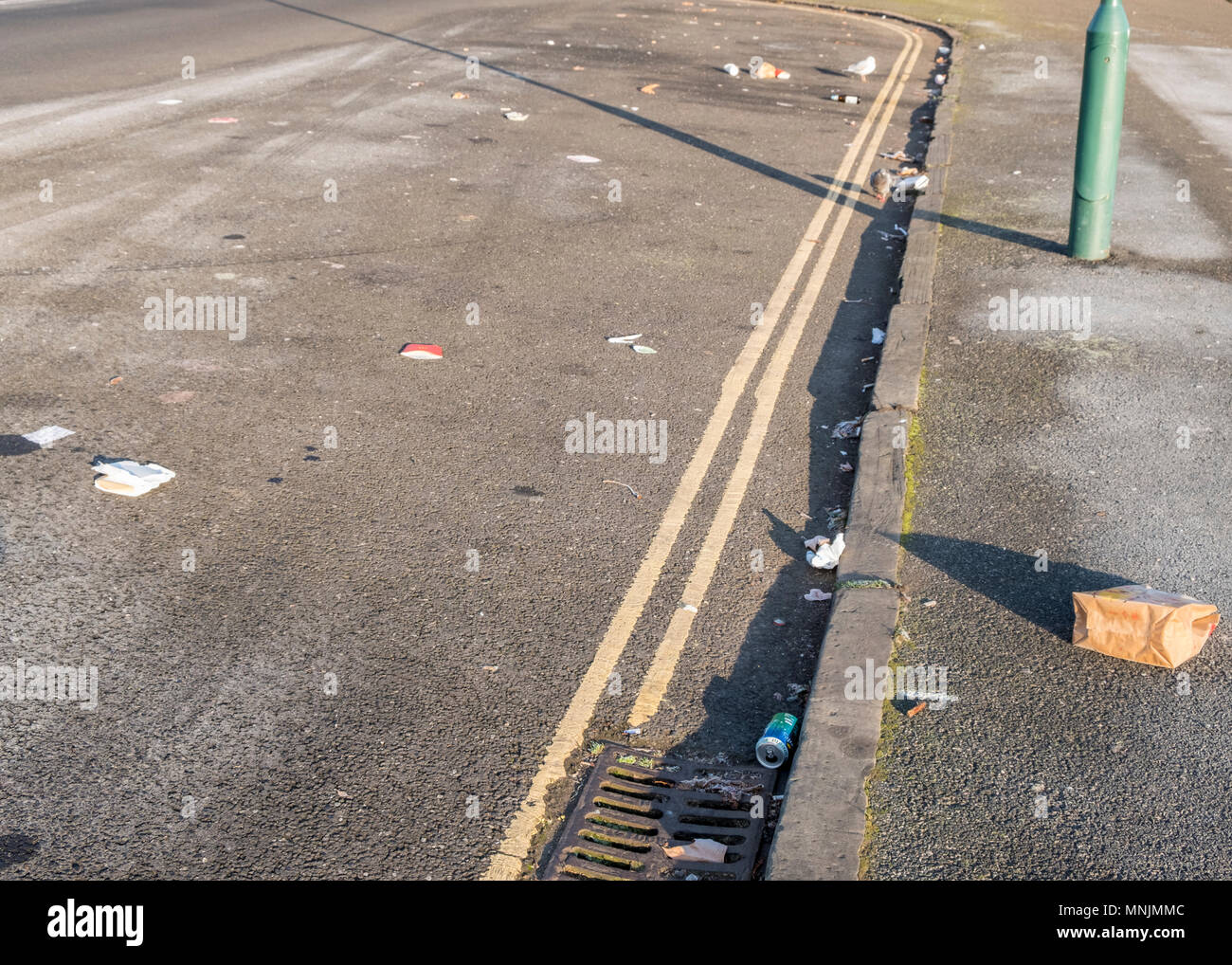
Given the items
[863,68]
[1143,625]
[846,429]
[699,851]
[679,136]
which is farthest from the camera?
[863,68]

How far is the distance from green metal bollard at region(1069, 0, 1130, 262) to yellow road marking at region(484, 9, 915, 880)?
2.21 m

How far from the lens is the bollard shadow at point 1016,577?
478cm

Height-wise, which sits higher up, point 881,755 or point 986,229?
point 986,229

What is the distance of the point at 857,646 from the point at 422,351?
368 centimetres

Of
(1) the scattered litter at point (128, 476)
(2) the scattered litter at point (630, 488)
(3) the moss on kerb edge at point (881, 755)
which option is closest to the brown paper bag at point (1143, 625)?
(3) the moss on kerb edge at point (881, 755)

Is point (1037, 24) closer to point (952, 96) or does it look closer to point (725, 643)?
point (952, 96)

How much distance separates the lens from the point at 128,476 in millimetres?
5496

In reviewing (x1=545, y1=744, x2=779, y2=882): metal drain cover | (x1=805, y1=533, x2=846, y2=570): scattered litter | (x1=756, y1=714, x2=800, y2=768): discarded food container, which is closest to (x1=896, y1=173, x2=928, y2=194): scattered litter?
(x1=805, y1=533, x2=846, y2=570): scattered litter

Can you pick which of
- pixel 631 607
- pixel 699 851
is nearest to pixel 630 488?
pixel 631 607

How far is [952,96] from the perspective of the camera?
15.8 m

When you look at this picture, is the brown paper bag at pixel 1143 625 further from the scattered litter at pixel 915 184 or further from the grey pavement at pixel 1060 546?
the scattered litter at pixel 915 184

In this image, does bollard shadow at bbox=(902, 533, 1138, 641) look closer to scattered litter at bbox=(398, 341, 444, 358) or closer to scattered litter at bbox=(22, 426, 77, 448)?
scattered litter at bbox=(398, 341, 444, 358)

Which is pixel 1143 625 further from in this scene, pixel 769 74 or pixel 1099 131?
pixel 769 74

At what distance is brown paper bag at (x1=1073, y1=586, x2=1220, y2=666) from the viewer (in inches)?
173
